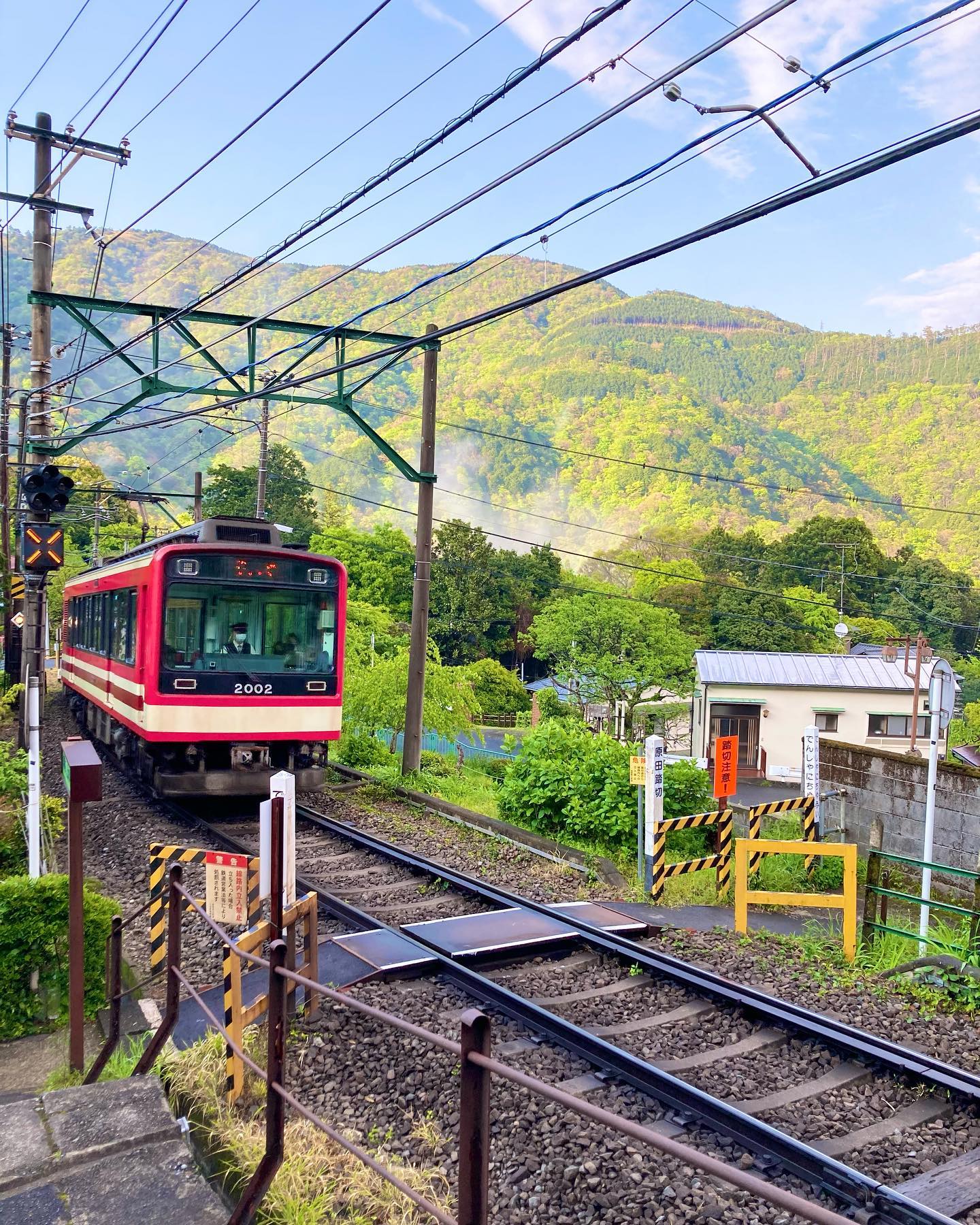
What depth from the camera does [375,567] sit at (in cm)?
5600

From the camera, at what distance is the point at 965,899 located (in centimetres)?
997

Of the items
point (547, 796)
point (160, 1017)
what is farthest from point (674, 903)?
point (160, 1017)

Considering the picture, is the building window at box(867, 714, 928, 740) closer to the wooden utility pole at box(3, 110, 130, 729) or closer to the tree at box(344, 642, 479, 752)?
the tree at box(344, 642, 479, 752)

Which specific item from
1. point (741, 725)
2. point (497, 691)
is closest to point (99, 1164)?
point (741, 725)

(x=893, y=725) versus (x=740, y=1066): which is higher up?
(x=740, y=1066)

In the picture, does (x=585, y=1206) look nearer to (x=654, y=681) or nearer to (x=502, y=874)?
(x=502, y=874)

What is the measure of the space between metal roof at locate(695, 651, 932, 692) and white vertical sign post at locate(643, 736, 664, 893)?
21724 mm

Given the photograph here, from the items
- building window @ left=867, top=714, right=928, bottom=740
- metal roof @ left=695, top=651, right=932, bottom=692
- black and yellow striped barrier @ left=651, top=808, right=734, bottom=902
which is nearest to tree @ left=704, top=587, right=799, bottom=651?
metal roof @ left=695, top=651, right=932, bottom=692

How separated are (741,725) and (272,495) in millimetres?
39659

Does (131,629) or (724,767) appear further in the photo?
(131,629)

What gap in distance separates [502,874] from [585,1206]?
18.0 feet

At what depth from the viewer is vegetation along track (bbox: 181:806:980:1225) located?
13.5ft

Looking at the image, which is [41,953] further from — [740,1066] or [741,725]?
[741,725]

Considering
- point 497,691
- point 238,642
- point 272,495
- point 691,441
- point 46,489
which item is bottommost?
point 497,691
